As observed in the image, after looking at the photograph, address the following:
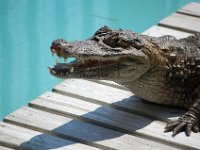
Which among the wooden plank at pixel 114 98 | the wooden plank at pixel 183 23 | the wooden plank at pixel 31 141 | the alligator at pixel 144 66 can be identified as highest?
the wooden plank at pixel 183 23

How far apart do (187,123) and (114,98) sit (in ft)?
2.47

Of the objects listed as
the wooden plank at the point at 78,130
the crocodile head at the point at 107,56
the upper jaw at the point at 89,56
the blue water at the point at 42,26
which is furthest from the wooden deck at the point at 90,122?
the blue water at the point at 42,26

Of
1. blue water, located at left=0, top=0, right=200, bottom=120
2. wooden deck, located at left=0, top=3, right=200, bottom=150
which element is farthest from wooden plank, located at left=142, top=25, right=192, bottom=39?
blue water, located at left=0, top=0, right=200, bottom=120

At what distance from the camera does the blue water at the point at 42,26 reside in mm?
6887

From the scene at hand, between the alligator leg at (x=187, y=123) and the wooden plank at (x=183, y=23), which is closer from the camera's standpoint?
the alligator leg at (x=187, y=123)

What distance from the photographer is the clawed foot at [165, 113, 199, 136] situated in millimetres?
4238

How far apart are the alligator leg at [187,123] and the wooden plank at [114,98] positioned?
0.50ft

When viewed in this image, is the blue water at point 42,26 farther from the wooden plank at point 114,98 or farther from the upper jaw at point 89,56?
the upper jaw at point 89,56

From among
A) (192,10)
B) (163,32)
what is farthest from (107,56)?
(192,10)

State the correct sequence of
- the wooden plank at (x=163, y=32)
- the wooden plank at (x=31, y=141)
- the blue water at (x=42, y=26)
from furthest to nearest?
the blue water at (x=42, y=26)
the wooden plank at (x=163, y=32)
the wooden plank at (x=31, y=141)

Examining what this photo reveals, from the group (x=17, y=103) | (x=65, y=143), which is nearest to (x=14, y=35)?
(x=17, y=103)

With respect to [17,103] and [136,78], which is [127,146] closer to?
[136,78]

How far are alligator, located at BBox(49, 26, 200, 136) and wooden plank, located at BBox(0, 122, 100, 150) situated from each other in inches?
18.5

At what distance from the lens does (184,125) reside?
14.0ft
